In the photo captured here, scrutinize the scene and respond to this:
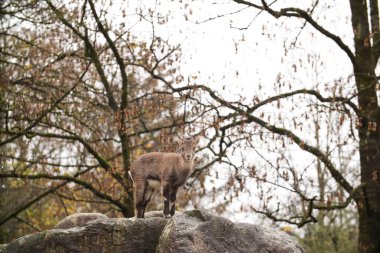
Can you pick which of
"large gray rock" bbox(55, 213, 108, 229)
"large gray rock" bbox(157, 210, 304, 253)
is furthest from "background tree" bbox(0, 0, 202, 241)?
"large gray rock" bbox(157, 210, 304, 253)

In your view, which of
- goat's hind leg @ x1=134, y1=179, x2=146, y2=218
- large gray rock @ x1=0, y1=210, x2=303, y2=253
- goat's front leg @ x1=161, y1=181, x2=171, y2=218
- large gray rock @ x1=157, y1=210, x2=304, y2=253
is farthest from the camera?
goat's hind leg @ x1=134, y1=179, x2=146, y2=218

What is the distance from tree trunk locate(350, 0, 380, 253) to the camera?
65.5 feet

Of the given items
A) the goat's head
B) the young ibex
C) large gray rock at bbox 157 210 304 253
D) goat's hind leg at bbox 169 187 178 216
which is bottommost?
large gray rock at bbox 157 210 304 253

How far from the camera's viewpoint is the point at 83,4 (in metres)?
20.2

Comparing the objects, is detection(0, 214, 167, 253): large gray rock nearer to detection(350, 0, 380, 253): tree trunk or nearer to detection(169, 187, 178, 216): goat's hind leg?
detection(169, 187, 178, 216): goat's hind leg

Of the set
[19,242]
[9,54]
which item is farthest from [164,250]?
[9,54]

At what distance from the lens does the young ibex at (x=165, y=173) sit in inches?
555

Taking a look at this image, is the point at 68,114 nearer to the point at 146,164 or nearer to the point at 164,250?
the point at 146,164

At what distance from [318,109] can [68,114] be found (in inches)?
306

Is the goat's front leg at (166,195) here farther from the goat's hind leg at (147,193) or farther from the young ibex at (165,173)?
the goat's hind leg at (147,193)

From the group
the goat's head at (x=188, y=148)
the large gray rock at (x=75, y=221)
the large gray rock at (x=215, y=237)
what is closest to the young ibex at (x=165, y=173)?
the goat's head at (x=188, y=148)

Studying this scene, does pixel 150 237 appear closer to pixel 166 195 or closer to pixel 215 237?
pixel 215 237

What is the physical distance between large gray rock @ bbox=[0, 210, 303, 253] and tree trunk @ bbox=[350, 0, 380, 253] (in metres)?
7.68

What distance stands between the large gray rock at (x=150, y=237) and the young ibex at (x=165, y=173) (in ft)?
4.07
